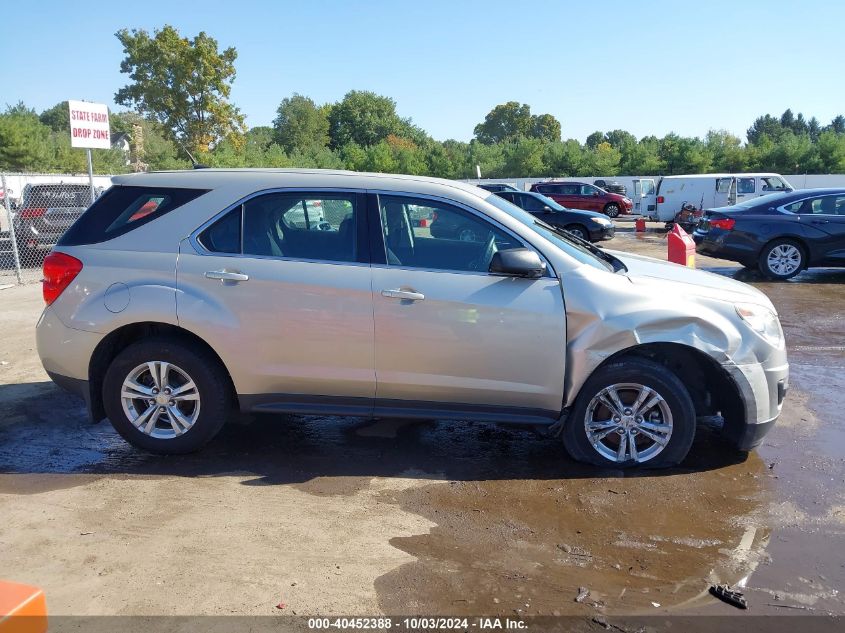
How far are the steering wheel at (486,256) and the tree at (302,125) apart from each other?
6200cm

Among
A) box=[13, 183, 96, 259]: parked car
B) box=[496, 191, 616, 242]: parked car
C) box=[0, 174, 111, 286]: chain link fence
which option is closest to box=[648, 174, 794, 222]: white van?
box=[496, 191, 616, 242]: parked car

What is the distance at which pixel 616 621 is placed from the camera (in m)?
2.91

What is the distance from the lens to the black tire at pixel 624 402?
4258 millimetres

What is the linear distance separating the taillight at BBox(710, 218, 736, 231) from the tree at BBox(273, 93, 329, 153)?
55.2 meters

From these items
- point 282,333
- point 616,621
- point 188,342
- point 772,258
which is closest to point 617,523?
point 616,621

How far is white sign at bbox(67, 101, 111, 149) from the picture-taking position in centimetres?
1159

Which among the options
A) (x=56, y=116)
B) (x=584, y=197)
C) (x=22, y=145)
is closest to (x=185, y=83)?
(x=22, y=145)

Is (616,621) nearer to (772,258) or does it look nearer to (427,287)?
(427,287)

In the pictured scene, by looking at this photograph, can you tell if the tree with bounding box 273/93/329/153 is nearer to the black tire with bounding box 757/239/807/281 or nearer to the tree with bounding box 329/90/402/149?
the tree with bounding box 329/90/402/149

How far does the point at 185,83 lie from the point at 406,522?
4103 cm

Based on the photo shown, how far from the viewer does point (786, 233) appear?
12.0 metres

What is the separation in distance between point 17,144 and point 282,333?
38629 millimetres

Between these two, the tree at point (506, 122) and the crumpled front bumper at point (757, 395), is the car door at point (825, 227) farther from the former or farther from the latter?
the tree at point (506, 122)

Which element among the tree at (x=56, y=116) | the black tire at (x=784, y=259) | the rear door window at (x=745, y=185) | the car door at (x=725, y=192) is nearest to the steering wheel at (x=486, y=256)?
the black tire at (x=784, y=259)
